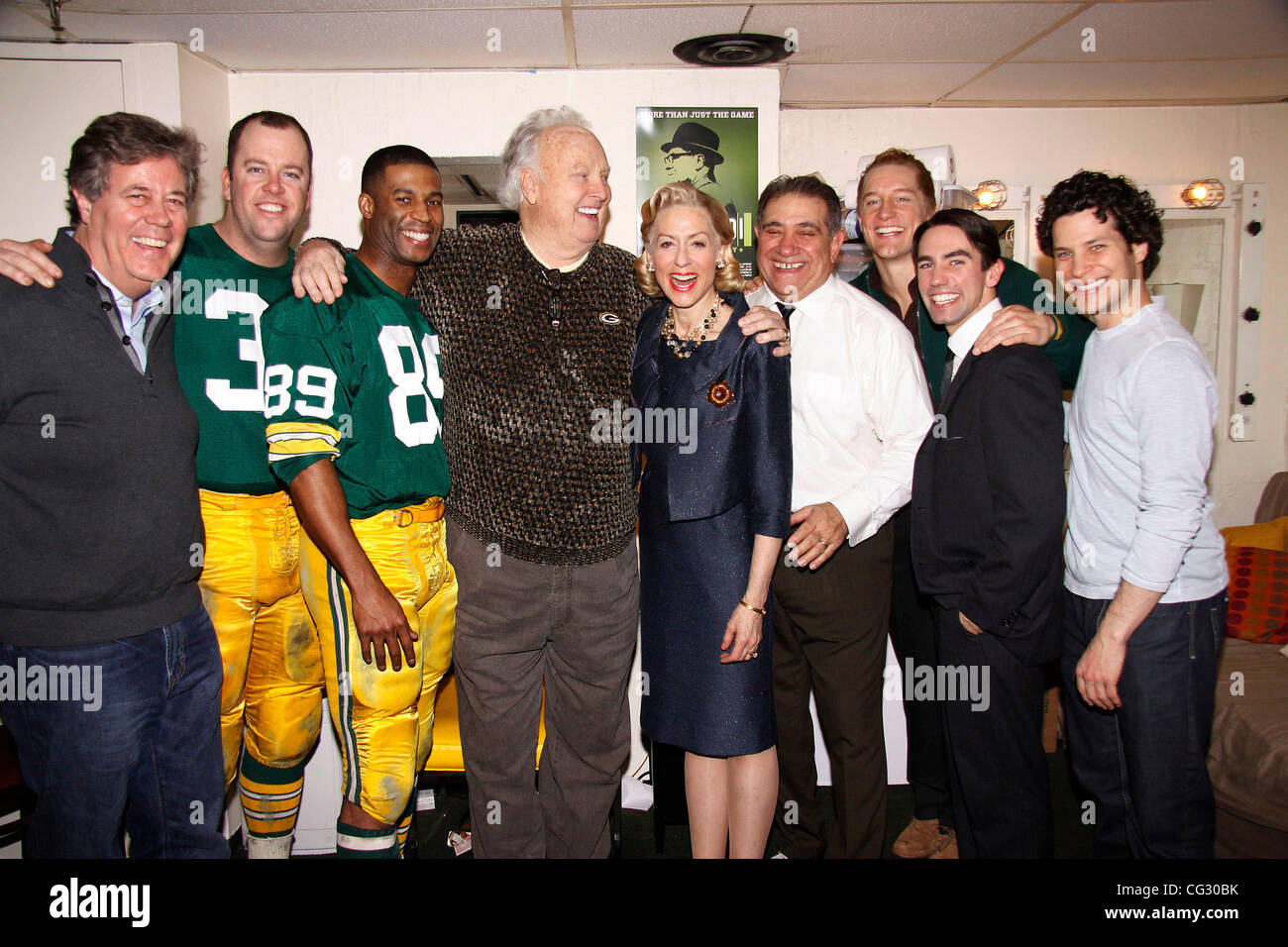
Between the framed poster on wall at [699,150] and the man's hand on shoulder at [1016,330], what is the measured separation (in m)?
1.55

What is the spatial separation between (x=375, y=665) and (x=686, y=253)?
1241mm

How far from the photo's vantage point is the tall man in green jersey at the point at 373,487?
1859mm

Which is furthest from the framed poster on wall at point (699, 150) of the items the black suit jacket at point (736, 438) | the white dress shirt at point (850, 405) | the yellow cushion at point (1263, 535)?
the yellow cushion at point (1263, 535)

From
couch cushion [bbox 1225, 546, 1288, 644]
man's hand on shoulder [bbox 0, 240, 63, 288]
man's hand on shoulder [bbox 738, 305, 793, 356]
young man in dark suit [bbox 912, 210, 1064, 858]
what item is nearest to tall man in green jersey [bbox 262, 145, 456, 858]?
man's hand on shoulder [bbox 0, 240, 63, 288]

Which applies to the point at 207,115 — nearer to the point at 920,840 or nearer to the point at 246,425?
the point at 246,425

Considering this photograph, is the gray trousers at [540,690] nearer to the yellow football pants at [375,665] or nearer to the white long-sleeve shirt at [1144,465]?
the yellow football pants at [375,665]

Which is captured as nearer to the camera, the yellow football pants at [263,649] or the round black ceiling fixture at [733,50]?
the yellow football pants at [263,649]

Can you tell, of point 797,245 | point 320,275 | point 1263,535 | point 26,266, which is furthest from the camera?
point 1263,535

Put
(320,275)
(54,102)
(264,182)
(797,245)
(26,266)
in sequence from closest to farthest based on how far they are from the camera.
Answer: (26,266), (320,275), (264,182), (797,245), (54,102)

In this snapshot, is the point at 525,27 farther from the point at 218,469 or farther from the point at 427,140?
the point at 218,469

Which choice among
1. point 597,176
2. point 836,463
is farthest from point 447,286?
point 836,463

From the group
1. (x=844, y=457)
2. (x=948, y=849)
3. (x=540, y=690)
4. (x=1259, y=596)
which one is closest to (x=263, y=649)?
(x=540, y=690)

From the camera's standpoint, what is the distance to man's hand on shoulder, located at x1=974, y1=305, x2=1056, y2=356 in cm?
199

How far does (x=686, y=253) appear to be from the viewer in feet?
6.57
